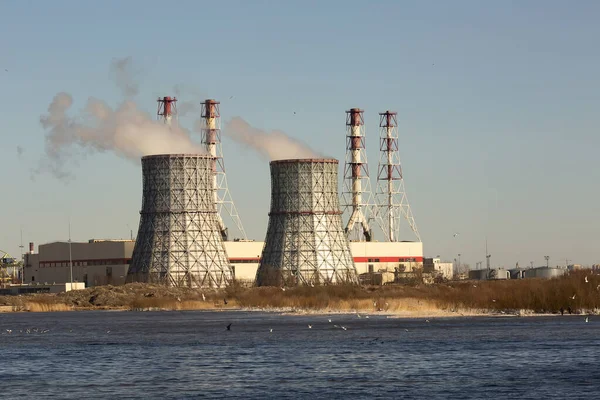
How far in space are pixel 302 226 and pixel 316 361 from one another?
8697cm

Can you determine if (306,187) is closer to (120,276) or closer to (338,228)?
(338,228)

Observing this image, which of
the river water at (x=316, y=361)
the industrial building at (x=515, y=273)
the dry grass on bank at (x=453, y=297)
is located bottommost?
the river water at (x=316, y=361)

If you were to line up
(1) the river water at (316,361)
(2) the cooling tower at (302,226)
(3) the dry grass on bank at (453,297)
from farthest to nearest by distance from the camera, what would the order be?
1. (2) the cooling tower at (302,226)
2. (3) the dry grass on bank at (453,297)
3. (1) the river water at (316,361)

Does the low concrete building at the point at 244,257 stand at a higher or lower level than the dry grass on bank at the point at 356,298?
higher

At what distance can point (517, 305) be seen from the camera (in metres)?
76.9

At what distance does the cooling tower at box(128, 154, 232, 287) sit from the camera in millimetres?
131750

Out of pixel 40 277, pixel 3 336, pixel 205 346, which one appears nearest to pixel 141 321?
pixel 3 336

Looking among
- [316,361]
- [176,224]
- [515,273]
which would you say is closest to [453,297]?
[316,361]

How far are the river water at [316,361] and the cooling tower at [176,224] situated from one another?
57.5 m

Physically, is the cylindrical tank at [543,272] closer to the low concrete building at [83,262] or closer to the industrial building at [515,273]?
the industrial building at [515,273]

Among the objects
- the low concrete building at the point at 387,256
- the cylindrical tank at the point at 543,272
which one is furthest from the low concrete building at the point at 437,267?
the cylindrical tank at the point at 543,272

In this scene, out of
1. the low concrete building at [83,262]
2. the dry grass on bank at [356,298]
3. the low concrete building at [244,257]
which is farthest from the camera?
the low concrete building at [244,257]

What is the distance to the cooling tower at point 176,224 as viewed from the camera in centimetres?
13175

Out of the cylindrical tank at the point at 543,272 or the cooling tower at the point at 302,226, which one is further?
the cylindrical tank at the point at 543,272
